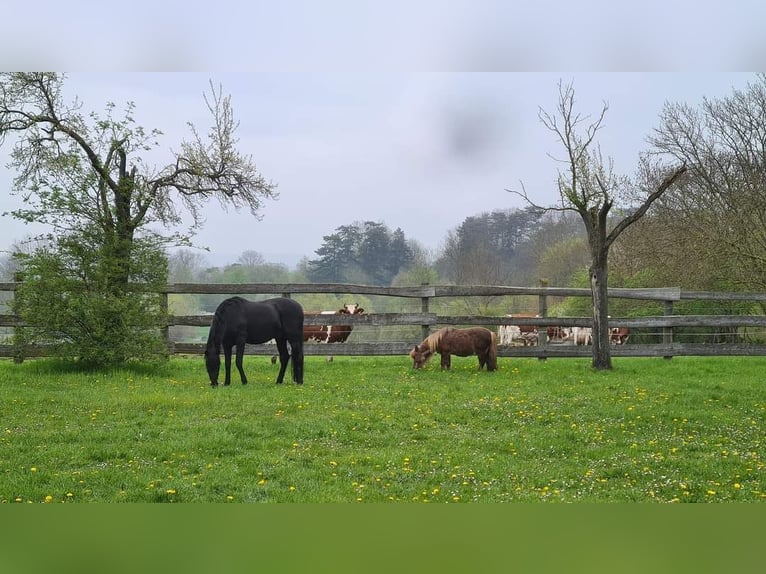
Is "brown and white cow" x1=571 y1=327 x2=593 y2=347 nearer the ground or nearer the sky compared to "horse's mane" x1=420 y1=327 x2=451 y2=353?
nearer the ground

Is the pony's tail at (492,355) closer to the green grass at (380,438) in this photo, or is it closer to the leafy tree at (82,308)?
the green grass at (380,438)

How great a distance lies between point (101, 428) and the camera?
696 cm

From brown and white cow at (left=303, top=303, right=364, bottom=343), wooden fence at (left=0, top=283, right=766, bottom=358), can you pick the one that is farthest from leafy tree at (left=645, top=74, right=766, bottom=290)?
brown and white cow at (left=303, top=303, right=364, bottom=343)

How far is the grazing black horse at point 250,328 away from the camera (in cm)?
1054

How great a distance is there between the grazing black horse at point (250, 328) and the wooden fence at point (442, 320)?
240 cm

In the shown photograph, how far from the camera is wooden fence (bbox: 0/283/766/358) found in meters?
13.2

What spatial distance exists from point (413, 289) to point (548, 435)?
7462 mm

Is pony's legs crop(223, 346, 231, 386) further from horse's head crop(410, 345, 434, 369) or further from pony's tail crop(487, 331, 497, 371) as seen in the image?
pony's tail crop(487, 331, 497, 371)

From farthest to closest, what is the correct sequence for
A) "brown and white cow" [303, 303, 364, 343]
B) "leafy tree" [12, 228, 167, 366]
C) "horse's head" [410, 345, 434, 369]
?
"brown and white cow" [303, 303, 364, 343] < "horse's head" [410, 345, 434, 369] < "leafy tree" [12, 228, 167, 366]

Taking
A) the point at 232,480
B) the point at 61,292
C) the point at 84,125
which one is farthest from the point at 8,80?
the point at 232,480

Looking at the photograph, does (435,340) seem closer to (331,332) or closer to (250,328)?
(250,328)

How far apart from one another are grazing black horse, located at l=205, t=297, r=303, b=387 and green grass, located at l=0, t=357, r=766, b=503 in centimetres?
43

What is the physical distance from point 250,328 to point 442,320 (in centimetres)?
480

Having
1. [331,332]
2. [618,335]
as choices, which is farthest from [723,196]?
[331,332]
